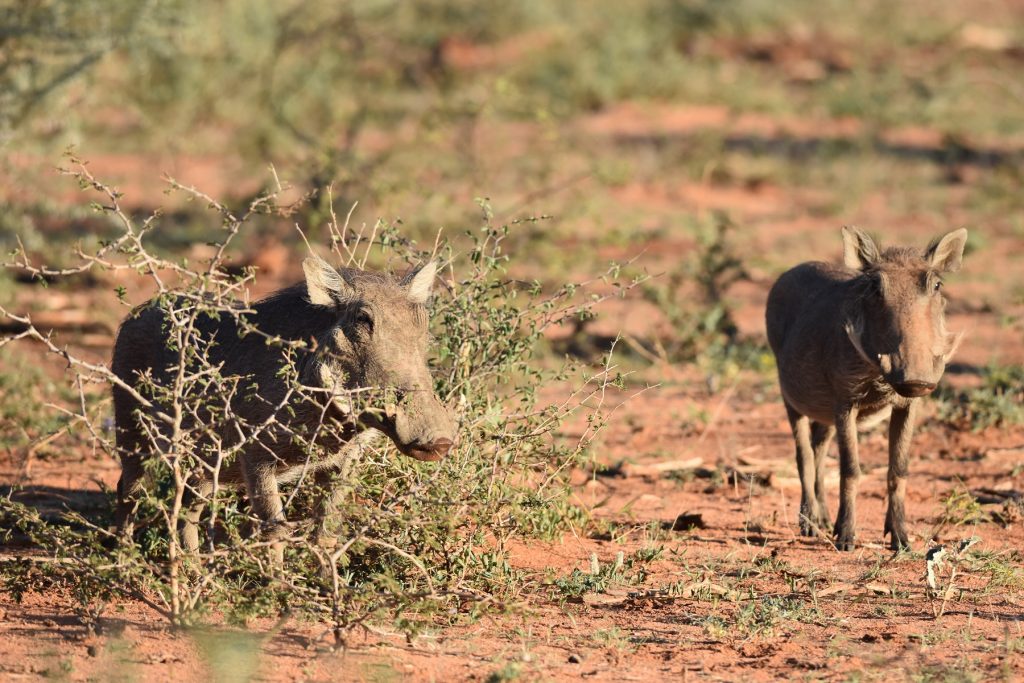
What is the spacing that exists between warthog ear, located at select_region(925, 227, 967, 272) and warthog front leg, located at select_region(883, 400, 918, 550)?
0.64 meters

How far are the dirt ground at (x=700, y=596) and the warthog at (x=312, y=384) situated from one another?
0.50 meters

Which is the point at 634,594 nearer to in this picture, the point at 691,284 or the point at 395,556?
the point at 395,556

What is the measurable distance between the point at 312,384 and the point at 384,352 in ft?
1.24

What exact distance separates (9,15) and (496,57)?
11657 millimetres

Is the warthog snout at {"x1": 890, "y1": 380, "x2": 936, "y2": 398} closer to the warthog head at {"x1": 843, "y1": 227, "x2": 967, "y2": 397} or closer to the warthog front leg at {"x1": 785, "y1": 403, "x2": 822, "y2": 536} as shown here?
the warthog head at {"x1": 843, "y1": 227, "x2": 967, "y2": 397}

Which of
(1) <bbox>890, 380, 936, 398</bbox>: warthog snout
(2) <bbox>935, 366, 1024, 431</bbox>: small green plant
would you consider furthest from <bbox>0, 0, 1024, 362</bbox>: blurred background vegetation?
(1) <bbox>890, 380, 936, 398</bbox>: warthog snout

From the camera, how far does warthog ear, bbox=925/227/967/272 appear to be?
241 inches

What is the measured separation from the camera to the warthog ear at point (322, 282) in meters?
5.39

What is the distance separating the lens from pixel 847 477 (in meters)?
6.40

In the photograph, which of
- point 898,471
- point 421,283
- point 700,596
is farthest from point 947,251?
point 421,283

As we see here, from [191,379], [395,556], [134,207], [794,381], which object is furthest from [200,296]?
[134,207]

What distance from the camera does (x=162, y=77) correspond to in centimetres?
1623

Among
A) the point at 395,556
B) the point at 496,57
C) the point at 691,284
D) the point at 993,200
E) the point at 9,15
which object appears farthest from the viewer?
the point at 496,57

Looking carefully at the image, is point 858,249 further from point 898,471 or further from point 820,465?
point 820,465
